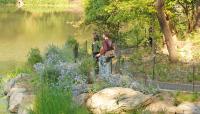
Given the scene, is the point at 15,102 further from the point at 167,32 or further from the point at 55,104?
the point at 167,32

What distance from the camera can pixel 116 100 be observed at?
12.2 metres

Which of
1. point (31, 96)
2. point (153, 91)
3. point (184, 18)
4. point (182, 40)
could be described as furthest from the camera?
point (184, 18)

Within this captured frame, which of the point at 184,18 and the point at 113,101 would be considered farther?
the point at 184,18

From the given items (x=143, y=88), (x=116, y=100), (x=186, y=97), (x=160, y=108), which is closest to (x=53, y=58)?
(x=143, y=88)

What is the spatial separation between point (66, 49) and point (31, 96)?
9.20 m

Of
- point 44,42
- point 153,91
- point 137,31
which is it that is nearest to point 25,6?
point 44,42

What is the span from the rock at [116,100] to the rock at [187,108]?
878mm

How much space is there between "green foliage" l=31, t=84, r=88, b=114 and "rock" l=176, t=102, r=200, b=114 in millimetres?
2552

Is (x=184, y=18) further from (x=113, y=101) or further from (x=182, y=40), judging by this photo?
(x=113, y=101)

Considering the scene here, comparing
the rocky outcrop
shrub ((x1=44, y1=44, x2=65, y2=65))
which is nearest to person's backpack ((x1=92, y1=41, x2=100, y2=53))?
shrub ((x1=44, y1=44, x2=65, y2=65))

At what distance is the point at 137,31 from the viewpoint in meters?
24.6

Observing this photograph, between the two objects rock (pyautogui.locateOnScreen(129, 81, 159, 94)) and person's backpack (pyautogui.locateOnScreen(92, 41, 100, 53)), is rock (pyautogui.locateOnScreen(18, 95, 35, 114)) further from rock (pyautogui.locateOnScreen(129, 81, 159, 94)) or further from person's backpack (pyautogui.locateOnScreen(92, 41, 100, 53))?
person's backpack (pyautogui.locateOnScreen(92, 41, 100, 53))

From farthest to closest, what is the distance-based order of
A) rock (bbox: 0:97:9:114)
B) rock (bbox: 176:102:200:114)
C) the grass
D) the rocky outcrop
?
rock (bbox: 0:97:9:114) < the rocky outcrop < the grass < rock (bbox: 176:102:200:114)

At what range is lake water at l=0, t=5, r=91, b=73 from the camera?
31.7 metres
